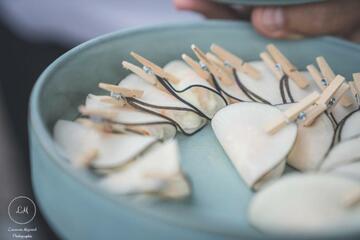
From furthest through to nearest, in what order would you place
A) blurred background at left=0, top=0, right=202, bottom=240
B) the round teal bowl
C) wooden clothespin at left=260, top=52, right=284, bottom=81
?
1. blurred background at left=0, top=0, right=202, bottom=240
2. wooden clothespin at left=260, top=52, right=284, bottom=81
3. the round teal bowl

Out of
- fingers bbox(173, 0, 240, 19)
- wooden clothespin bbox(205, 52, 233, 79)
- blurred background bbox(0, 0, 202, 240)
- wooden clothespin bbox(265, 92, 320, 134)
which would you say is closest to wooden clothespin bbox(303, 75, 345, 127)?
wooden clothespin bbox(265, 92, 320, 134)

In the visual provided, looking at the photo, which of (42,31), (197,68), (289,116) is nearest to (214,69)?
(197,68)

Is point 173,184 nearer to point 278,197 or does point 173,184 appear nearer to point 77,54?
point 278,197

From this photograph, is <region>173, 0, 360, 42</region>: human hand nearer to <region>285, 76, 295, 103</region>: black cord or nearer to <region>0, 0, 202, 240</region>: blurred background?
<region>285, 76, 295, 103</region>: black cord

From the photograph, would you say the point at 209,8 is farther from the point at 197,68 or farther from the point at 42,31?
the point at 42,31

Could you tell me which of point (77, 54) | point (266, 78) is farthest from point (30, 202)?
point (266, 78)

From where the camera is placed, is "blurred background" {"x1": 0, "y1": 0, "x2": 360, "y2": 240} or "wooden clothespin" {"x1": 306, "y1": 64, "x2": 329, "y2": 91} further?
"blurred background" {"x1": 0, "y1": 0, "x2": 360, "y2": 240}
